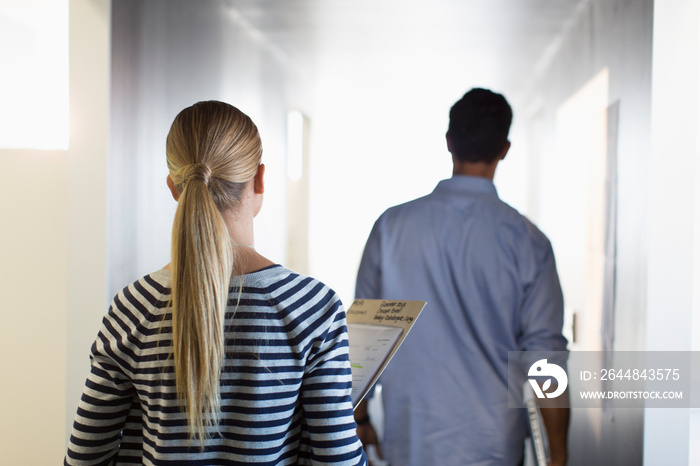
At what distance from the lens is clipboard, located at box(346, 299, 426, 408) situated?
3.76ft

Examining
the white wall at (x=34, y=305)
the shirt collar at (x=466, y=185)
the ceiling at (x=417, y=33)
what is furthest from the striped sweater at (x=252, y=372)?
the white wall at (x=34, y=305)

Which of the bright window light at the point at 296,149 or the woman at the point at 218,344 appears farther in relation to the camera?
the bright window light at the point at 296,149

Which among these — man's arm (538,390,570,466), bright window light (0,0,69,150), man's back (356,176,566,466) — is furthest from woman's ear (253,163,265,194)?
bright window light (0,0,69,150)

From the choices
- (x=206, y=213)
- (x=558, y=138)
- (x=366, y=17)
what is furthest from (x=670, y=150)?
(x=206, y=213)

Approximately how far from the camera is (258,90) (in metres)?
2.26

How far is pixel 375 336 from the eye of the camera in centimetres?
126

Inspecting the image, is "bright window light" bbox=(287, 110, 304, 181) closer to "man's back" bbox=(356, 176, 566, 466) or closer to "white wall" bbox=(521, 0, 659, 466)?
"man's back" bbox=(356, 176, 566, 466)

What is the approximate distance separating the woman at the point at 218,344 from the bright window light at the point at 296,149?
1.24 meters

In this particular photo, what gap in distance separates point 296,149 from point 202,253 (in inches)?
53.5

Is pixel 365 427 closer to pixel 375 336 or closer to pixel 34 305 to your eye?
pixel 375 336

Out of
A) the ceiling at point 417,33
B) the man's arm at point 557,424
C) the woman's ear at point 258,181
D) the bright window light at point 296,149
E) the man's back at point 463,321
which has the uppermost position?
the ceiling at point 417,33

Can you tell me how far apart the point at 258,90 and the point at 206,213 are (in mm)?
1455

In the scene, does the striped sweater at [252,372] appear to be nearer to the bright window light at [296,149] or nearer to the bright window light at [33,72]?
the bright window light at [296,149]

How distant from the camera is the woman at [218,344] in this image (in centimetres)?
90
